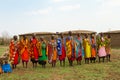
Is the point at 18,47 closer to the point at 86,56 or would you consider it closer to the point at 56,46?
the point at 56,46

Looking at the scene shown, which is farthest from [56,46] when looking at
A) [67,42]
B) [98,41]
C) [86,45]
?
[98,41]

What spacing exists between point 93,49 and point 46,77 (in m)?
5.79

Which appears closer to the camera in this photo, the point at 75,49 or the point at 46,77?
the point at 46,77

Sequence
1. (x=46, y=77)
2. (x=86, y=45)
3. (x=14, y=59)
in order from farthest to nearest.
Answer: (x=86, y=45) → (x=14, y=59) → (x=46, y=77)

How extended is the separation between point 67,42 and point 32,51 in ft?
6.51

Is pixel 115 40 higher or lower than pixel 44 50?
lower

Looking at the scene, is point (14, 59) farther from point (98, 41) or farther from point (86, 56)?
point (98, 41)

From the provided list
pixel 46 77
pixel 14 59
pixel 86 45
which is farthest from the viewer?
pixel 86 45

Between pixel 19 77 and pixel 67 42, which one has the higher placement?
pixel 67 42

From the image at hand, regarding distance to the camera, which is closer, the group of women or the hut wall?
the group of women

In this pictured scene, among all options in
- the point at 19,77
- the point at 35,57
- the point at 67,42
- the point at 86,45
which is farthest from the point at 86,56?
the point at 19,77

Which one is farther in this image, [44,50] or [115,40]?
[115,40]

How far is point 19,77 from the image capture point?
38.9ft

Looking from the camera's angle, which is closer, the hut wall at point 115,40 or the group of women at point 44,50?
the group of women at point 44,50
